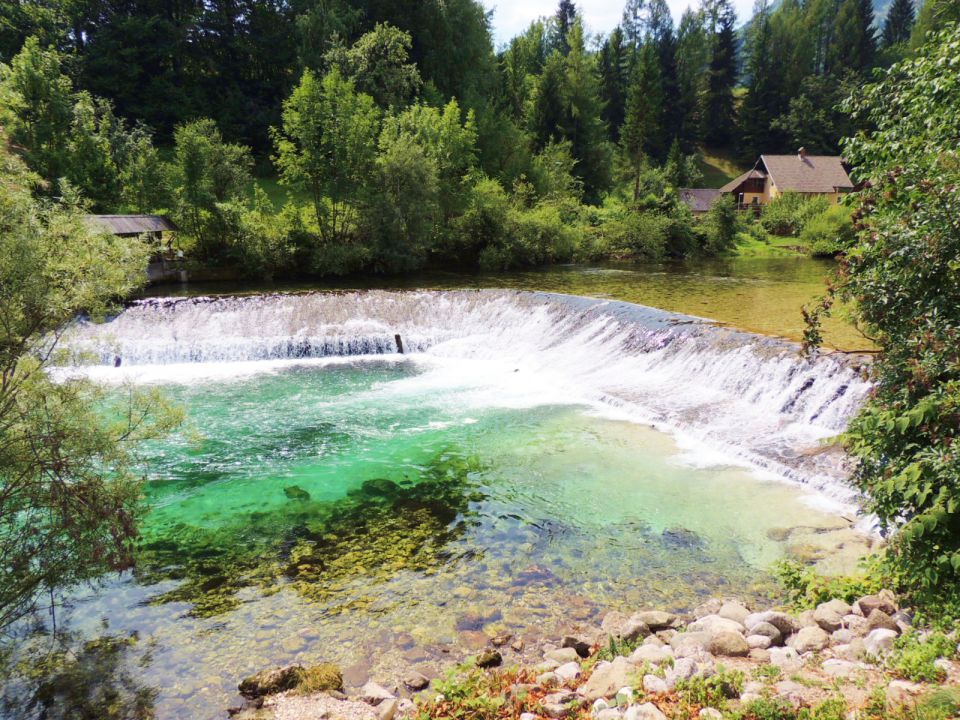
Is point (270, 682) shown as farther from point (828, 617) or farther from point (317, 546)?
point (828, 617)

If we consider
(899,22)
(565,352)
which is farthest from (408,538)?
(899,22)

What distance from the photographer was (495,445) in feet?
41.7

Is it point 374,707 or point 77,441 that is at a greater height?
point 77,441

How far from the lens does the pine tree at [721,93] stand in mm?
83375

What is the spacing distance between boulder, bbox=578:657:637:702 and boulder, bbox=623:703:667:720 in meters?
0.42

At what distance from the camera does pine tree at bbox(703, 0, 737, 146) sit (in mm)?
83375

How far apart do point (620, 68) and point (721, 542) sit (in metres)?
88.5

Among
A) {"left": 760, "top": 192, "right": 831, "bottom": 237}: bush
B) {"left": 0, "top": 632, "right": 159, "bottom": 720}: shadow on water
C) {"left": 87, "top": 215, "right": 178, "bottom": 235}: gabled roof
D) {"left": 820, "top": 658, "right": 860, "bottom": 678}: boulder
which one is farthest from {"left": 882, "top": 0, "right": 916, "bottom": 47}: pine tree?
{"left": 0, "top": 632, "right": 159, "bottom": 720}: shadow on water

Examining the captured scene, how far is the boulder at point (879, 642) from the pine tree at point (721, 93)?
87689 mm

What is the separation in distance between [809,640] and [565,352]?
12969mm

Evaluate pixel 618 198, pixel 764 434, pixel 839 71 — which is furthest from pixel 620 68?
pixel 764 434

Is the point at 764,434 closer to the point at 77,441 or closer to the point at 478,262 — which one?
the point at 77,441

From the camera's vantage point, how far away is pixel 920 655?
4.80 metres

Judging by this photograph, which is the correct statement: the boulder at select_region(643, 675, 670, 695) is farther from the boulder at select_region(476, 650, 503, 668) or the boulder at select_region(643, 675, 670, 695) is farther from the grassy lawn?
the grassy lawn
